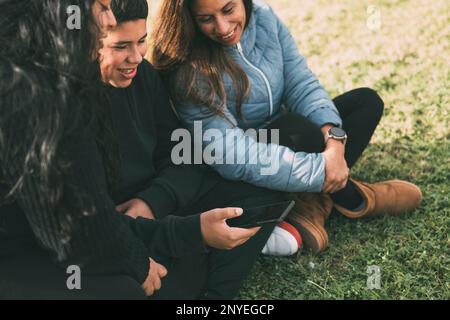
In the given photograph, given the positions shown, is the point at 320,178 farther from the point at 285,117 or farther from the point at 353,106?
the point at 353,106

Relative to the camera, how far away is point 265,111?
10.4 feet

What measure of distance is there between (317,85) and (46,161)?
1.72 metres

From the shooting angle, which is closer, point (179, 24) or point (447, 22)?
point (179, 24)

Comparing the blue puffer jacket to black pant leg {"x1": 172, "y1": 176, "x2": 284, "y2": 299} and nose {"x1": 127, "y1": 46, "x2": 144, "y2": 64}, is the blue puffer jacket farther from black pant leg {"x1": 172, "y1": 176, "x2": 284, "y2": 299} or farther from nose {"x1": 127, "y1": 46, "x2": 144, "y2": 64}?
nose {"x1": 127, "y1": 46, "x2": 144, "y2": 64}

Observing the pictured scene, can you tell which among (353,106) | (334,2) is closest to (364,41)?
(334,2)

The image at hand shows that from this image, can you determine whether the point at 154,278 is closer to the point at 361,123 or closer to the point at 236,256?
the point at 236,256

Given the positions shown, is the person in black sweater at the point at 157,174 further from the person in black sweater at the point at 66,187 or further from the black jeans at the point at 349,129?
the black jeans at the point at 349,129

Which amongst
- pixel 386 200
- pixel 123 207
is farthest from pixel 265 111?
pixel 123 207

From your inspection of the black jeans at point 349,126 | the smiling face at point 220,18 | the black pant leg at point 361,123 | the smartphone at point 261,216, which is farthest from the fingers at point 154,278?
the black pant leg at point 361,123

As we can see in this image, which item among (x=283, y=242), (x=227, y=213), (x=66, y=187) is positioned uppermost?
(x=66, y=187)

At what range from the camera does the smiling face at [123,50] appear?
8.50 feet

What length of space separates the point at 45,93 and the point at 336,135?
1.55 m

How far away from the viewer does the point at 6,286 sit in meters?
2.16

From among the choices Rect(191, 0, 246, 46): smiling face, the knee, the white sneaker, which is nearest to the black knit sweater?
Rect(191, 0, 246, 46): smiling face
